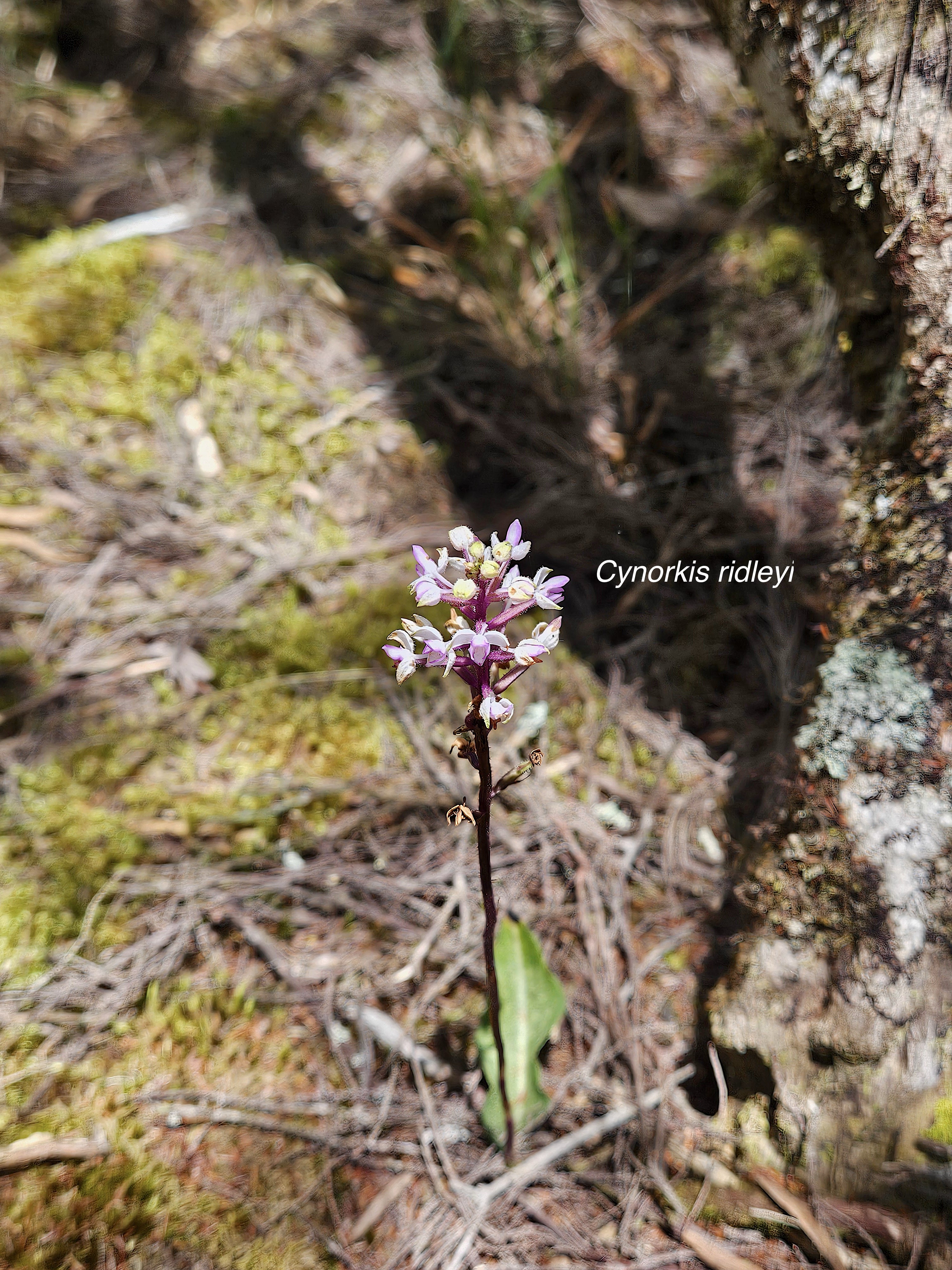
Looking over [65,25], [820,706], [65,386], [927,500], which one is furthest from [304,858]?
[65,25]

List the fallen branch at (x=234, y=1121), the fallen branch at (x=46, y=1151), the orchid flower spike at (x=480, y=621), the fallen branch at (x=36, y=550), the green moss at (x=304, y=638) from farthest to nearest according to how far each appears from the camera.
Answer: the fallen branch at (x=36, y=550)
the green moss at (x=304, y=638)
the fallen branch at (x=234, y=1121)
the fallen branch at (x=46, y=1151)
the orchid flower spike at (x=480, y=621)

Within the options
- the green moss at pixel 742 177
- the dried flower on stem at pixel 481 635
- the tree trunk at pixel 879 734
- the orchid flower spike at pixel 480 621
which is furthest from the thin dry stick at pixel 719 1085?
the green moss at pixel 742 177

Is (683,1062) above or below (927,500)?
below

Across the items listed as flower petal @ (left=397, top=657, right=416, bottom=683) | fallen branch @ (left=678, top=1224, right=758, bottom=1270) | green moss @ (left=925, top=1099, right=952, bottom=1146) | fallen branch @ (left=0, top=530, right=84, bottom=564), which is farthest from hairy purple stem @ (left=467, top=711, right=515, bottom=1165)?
fallen branch @ (left=0, top=530, right=84, bottom=564)

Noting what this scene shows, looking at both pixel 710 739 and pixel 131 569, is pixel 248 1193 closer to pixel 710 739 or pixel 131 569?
pixel 710 739

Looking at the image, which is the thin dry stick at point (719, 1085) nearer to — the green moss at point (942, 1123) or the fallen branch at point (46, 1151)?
the green moss at point (942, 1123)

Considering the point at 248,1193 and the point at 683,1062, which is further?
the point at 683,1062
